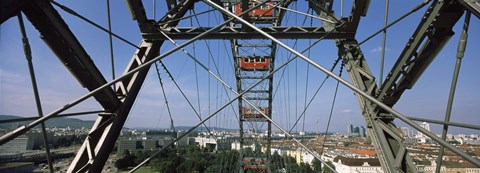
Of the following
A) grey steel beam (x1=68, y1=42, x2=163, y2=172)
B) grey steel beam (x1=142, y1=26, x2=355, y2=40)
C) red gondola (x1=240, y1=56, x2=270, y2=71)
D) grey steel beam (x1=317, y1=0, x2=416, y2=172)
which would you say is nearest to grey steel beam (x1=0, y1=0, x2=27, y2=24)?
grey steel beam (x1=68, y1=42, x2=163, y2=172)

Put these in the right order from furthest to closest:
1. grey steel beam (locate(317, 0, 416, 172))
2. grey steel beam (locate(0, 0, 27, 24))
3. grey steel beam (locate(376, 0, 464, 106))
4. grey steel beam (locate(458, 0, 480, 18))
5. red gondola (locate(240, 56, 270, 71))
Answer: red gondola (locate(240, 56, 270, 71)), grey steel beam (locate(317, 0, 416, 172)), grey steel beam (locate(376, 0, 464, 106)), grey steel beam (locate(458, 0, 480, 18)), grey steel beam (locate(0, 0, 27, 24))

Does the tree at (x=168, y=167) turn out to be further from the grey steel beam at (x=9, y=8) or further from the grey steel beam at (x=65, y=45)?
the grey steel beam at (x=9, y=8)

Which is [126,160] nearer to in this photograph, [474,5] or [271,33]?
[271,33]

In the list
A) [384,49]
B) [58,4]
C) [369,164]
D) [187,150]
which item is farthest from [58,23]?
[369,164]

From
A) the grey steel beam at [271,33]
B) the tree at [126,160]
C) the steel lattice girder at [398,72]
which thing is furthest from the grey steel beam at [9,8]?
the tree at [126,160]

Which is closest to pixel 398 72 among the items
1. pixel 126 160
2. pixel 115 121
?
pixel 115 121

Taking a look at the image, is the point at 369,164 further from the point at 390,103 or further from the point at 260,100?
the point at 390,103

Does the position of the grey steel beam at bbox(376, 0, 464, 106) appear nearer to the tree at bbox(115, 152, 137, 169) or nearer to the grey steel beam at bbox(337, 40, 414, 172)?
the grey steel beam at bbox(337, 40, 414, 172)

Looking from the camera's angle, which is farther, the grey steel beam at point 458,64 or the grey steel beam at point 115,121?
the grey steel beam at point 115,121
